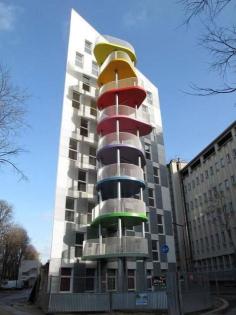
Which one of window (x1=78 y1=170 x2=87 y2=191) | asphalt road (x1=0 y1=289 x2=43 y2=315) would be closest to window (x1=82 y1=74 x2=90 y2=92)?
window (x1=78 y1=170 x2=87 y2=191)

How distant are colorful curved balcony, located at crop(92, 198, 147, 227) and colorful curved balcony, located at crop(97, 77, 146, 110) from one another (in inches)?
423

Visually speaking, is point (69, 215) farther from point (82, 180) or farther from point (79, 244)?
point (82, 180)

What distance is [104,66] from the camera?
104 ft

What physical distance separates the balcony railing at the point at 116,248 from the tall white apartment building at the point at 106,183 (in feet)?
0.23

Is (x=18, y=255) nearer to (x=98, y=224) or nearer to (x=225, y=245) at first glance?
(x=225, y=245)

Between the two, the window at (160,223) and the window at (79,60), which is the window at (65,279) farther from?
the window at (79,60)

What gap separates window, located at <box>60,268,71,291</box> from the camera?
23688 mm

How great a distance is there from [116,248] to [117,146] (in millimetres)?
8536

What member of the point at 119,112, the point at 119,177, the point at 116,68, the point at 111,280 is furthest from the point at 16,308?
the point at 116,68

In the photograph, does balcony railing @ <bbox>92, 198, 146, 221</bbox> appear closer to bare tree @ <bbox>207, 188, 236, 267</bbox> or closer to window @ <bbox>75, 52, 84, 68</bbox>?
window @ <bbox>75, 52, 84, 68</bbox>

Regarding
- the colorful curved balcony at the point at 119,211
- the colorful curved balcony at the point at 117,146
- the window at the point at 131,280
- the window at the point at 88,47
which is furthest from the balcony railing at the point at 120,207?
the window at the point at 88,47

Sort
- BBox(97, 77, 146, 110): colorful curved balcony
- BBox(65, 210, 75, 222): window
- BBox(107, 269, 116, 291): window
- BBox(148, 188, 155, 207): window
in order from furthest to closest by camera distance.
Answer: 1. BBox(148, 188, 155, 207): window
2. BBox(97, 77, 146, 110): colorful curved balcony
3. BBox(65, 210, 75, 222): window
4. BBox(107, 269, 116, 291): window

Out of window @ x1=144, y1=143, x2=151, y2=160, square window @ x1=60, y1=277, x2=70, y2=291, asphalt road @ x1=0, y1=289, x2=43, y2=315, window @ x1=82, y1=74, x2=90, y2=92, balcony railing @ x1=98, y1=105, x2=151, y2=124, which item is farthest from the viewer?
window @ x1=144, y1=143, x2=151, y2=160

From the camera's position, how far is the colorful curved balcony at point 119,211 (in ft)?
77.8
